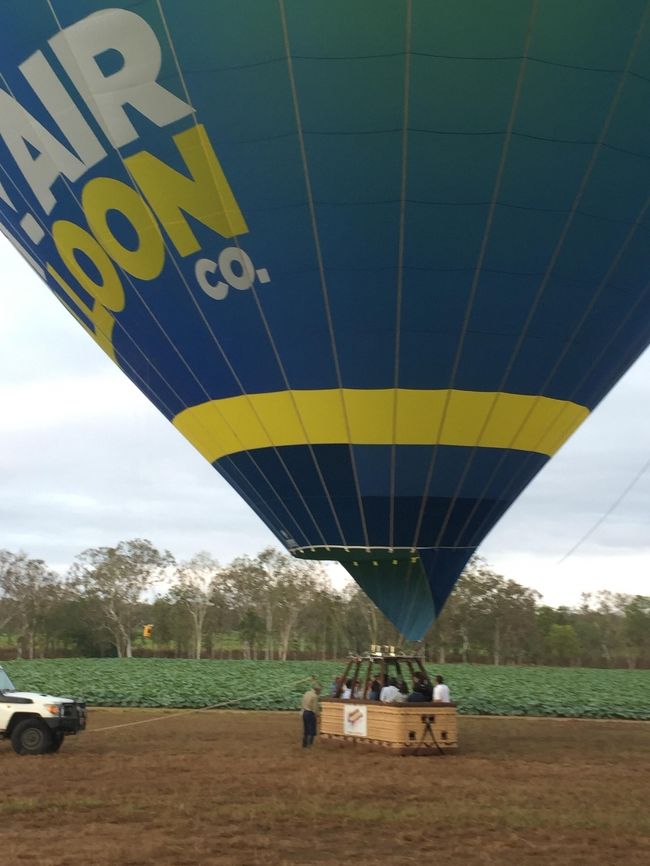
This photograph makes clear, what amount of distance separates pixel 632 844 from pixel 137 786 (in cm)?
625

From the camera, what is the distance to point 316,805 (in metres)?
12.0

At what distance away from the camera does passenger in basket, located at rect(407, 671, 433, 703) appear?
17.4m

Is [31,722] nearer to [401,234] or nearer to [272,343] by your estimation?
[272,343]

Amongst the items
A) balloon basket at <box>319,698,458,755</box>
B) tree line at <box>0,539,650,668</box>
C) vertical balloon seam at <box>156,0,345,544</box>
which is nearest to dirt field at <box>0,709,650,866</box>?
balloon basket at <box>319,698,458,755</box>

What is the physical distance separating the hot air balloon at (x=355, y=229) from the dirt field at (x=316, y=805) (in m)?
3.43

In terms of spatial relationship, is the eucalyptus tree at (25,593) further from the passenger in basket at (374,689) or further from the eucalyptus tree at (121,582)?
the passenger in basket at (374,689)

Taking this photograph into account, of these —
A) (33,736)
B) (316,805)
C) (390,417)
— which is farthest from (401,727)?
(33,736)

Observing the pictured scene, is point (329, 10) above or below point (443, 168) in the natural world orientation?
above

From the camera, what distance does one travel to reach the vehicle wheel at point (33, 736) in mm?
17234

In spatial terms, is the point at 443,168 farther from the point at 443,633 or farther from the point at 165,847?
the point at 443,633

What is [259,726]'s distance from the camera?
80.7 feet

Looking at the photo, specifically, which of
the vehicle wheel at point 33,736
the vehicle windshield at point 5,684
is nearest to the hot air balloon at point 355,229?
the vehicle wheel at point 33,736

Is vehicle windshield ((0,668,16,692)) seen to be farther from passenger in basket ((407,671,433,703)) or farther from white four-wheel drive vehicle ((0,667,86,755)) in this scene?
passenger in basket ((407,671,433,703))

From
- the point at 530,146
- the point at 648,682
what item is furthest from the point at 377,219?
the point at 648,682
